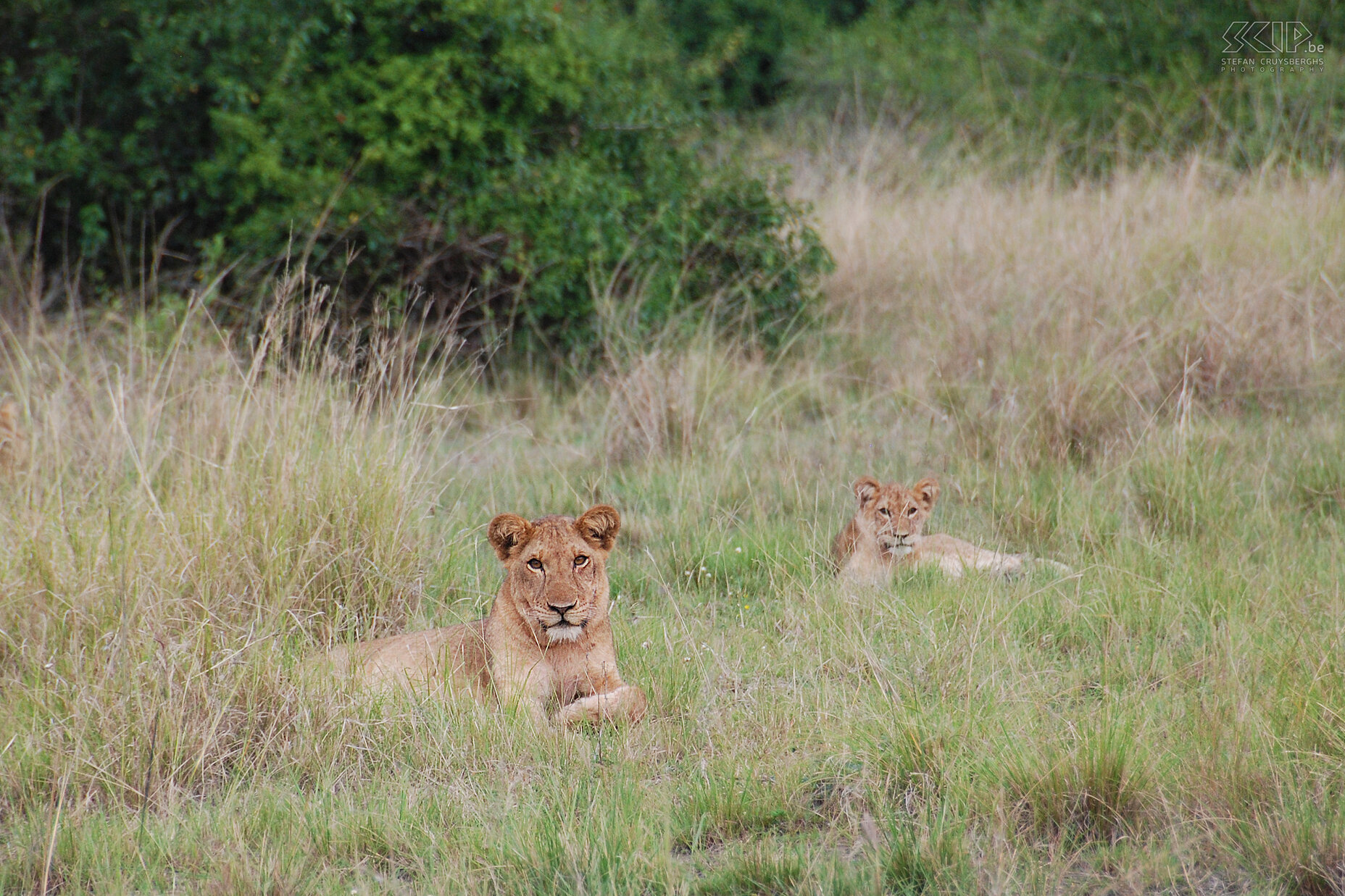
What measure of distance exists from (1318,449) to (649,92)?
18.5 ft

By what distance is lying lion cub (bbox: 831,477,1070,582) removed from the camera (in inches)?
217

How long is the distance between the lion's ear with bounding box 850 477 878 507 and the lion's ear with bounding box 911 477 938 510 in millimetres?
197

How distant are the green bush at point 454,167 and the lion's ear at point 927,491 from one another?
8.94 ft

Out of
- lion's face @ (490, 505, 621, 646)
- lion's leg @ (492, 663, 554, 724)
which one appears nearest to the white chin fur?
lion's face @ (490, 505, 621, 646)

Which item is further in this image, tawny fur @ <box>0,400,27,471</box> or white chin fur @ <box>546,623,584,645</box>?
tawny fur @ <box>0,400,27,471</box>

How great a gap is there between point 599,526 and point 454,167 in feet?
17.5

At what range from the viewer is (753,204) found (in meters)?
9.81

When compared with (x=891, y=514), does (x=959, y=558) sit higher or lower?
lower

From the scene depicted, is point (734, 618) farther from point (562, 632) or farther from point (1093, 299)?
point (1093, 299)

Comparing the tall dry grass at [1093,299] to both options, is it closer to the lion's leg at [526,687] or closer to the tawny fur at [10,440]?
the lion's leg at [526,687]

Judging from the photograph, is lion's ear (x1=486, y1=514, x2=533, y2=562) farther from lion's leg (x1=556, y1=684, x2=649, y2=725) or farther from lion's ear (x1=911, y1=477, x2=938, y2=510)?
lion's ear (x1=911, y1=477, x2=938, y2=510)

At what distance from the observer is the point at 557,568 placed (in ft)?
13.9

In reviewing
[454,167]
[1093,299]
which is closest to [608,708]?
[1093,299]

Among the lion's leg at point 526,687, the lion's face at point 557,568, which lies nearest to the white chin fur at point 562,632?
the lion's face at point 557,568
